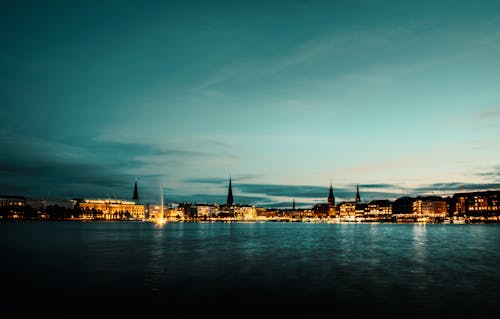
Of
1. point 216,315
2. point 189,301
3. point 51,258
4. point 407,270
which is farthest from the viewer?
point 51,258

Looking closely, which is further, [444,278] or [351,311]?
[444,278]

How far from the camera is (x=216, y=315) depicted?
52.9 ft

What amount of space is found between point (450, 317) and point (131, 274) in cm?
1910

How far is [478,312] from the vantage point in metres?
17.2

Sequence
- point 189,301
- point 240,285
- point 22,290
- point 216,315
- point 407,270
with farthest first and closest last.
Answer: point 407,270, point 240,285, point 22,290, point 189,301, point 216,315

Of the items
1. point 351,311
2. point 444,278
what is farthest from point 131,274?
point 444,278

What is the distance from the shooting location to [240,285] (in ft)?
75.3

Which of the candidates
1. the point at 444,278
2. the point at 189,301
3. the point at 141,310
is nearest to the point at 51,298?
the point at 141,310

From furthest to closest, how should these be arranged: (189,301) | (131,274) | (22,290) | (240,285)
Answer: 1. (131,274)
2. (240,285)
3. (22,290)
4. (189,301)

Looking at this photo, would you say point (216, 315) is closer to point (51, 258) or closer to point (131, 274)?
point (131, 274)

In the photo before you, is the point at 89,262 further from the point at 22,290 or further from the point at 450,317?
the point at 450,317

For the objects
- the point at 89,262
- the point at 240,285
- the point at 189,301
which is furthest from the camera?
the point at 89,262

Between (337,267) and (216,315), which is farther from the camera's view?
(337,267)

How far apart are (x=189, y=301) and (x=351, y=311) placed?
23.9 ft
